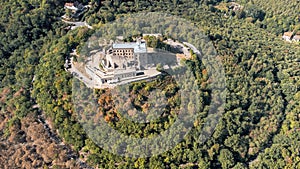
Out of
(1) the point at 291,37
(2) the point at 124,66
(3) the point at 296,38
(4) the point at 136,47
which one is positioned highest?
(4) the point at 136,47

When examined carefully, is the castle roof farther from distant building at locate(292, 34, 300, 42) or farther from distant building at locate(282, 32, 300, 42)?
distant building at locate(292, 34, 300, 42)

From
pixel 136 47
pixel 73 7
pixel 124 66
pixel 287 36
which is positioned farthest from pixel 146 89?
pixel 287 36

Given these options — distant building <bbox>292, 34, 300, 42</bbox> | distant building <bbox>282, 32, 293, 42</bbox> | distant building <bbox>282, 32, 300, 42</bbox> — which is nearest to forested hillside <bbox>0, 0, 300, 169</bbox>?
distant building <bbox>292, 34, 300, 42</bbox>

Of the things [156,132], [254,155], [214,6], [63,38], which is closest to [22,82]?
[63,38]

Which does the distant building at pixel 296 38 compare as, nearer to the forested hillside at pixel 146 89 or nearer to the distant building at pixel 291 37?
the distant building at pixel 291 37

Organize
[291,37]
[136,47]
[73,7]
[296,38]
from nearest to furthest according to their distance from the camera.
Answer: [136,47] < [73,7] < [296,38] < [291,37]

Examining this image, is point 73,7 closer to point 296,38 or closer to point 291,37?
point 291,37

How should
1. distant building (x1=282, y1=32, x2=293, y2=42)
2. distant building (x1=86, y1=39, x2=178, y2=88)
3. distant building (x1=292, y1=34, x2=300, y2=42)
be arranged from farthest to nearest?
distant building (x1=282, y1=32, x2=293, y2=42), distant building (x1=292, y1=34, x2=300, y2=42), distant building (x1=86, y1=39, x2=178, y2=88)

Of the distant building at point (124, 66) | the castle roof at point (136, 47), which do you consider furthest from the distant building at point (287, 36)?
the castle roof at point (136, 47)

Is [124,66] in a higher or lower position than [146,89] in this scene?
higher
